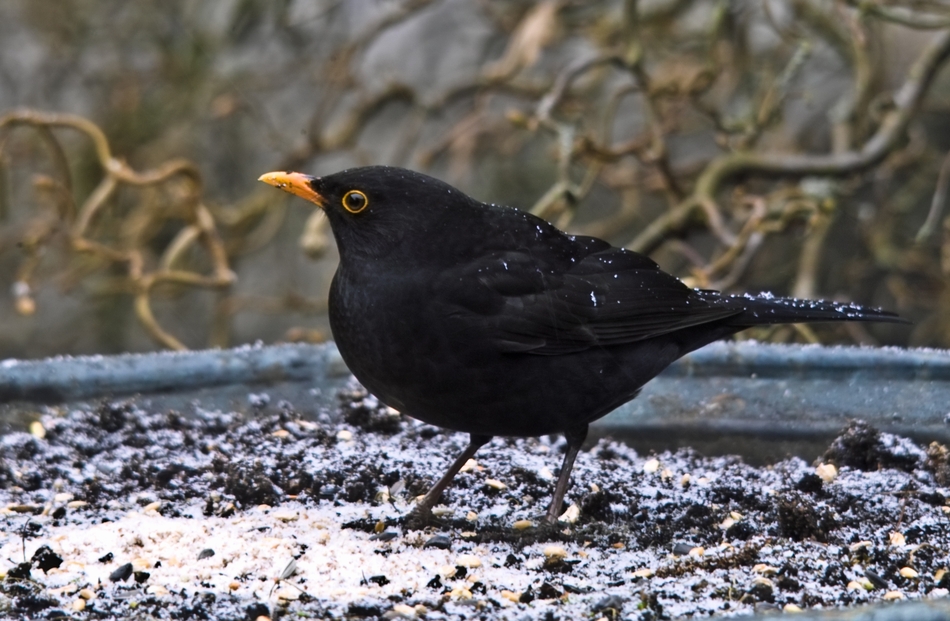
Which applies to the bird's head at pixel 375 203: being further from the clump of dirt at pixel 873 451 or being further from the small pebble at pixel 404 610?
the clump of dirt at pixel 873 451

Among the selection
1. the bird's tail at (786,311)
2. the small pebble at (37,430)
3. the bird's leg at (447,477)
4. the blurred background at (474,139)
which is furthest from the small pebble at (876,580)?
the small pebble at (37,430)

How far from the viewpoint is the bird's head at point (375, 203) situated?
10.2 feet

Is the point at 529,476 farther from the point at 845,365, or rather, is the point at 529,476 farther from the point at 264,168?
the point at 264,168

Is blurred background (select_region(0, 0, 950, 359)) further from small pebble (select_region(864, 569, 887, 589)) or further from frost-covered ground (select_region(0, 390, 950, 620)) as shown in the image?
small pebble (select_region(864, 569, 887, 589))

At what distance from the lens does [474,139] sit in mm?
6668

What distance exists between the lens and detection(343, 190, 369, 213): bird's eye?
10.4ft

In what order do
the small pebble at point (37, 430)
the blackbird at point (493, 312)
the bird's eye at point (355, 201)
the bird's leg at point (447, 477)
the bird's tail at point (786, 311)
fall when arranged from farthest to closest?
the small pebble at point (37, 430)
the bird's tail at point (786, 311)
the bird's eye at point (355, 201)
the bird's leg at point (447, 477)
the blackbird at point (493, 312)

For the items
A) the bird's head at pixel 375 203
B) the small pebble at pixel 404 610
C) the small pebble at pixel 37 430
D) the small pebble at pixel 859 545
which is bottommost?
the small pebble at pixel 404 610

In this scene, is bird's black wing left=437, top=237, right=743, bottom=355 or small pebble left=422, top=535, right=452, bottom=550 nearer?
small pebble left=422, top=535, right=452, bottom=550

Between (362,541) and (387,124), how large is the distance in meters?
5.10

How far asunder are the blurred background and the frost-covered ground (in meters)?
1.19

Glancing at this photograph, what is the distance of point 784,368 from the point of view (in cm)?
357

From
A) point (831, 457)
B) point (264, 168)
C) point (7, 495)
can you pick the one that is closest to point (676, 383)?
point (831, 457)

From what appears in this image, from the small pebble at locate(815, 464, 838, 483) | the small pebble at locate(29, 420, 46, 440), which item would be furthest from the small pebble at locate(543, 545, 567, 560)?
the small pebble at locate(29, 420, 46, 440)
